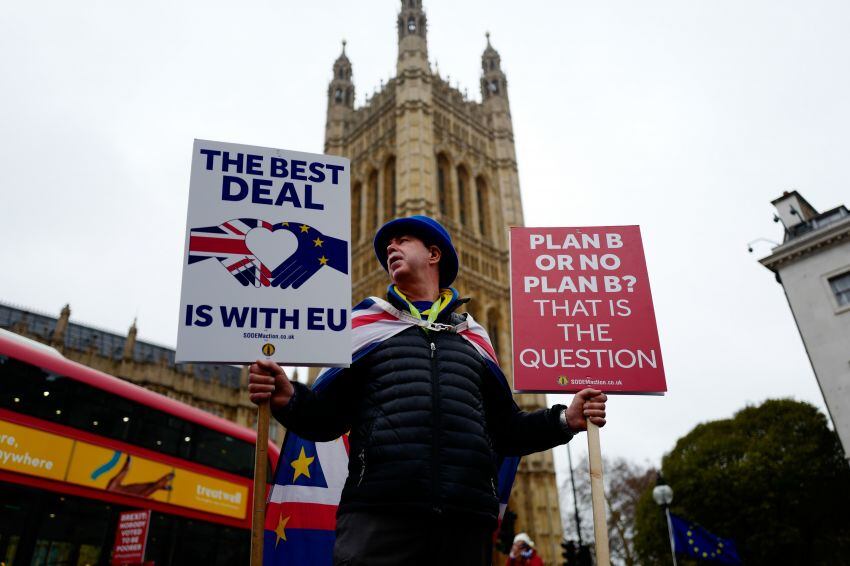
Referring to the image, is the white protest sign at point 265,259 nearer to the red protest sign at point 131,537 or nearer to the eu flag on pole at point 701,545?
the red protest sign at point 131,537

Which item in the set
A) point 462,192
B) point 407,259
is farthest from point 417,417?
point 462,192

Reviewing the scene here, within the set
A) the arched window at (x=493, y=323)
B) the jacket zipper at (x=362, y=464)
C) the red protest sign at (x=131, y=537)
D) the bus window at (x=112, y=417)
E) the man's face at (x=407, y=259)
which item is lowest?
the jacket zipper at (x=362, y=464)

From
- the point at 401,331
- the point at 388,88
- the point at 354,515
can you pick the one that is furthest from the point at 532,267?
the point at 388,88

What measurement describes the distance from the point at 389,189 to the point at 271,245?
124 feet

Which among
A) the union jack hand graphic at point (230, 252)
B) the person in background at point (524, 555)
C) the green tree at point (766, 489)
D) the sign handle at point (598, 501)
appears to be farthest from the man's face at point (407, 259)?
the green tree at point (766, 489)

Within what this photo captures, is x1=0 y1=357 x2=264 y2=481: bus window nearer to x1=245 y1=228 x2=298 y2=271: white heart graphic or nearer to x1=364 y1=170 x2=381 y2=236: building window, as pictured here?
x1=245 y1=228 x2=298 y2=271: white heart graphic

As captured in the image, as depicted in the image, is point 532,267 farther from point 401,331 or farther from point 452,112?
point 452,112

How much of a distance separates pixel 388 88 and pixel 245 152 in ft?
143

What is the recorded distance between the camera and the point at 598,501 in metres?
2.87

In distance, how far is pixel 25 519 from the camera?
24.0 feet

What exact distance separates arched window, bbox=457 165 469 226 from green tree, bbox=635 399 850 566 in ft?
69.0

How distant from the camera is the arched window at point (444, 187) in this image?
3962 centimetres

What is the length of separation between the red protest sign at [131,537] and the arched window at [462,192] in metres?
33.2

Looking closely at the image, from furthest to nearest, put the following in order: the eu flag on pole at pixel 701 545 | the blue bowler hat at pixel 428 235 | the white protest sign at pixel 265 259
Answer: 1. the eu flag on pole at pixel 701 545
2. the blue bowler hat at pixel 428 235
3. the white protest sign at pixel 265 259
